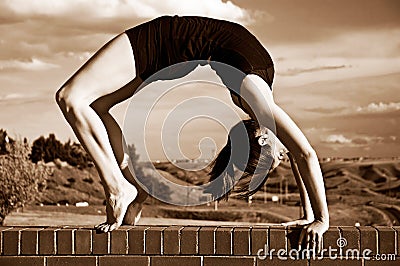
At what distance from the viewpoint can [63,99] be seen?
2361 mm

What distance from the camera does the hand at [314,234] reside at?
90.8 inches

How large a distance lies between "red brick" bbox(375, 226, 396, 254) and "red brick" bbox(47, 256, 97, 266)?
0.92m

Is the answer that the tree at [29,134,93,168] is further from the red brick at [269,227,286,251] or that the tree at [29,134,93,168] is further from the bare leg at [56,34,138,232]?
the red brick at [269,227,286,251]

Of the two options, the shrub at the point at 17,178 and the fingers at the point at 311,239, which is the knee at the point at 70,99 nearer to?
the fingers at the point at 311,239

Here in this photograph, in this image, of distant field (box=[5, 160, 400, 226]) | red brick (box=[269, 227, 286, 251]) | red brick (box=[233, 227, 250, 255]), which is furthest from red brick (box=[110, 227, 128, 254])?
distant field (box=[5, 160, 400, 226])

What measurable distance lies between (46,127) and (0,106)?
401 millimetres

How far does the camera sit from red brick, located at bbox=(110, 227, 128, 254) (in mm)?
2393

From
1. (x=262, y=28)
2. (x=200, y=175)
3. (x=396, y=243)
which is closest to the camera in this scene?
(x=396, y=243)

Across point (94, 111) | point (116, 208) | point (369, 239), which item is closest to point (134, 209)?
point (116, 208)

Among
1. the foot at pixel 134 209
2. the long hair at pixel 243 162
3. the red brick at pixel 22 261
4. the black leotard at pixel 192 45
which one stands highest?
the black leotard at pixel 192 45

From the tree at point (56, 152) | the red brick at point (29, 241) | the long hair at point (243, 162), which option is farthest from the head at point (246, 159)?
the tree at point (56, 152)

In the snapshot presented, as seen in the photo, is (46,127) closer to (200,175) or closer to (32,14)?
(32,14)

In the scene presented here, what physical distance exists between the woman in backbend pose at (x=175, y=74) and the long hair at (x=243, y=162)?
0.40 ft

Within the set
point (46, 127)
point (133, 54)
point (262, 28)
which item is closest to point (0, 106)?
point (46, 127)
